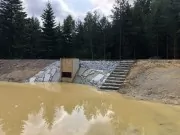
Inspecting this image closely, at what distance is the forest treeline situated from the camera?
3005 cm

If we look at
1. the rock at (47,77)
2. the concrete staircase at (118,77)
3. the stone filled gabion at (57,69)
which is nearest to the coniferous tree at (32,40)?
the stone filled gabion at (57,69)

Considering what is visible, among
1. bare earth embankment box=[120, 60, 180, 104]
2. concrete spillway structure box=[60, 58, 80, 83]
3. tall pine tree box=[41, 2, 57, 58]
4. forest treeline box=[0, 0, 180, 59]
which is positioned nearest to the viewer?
bare earth embankment box=[120, 60, 180, 104]

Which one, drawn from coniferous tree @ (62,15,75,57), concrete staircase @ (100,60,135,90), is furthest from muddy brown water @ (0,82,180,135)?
coniferous tree @ (62,15,75,57)

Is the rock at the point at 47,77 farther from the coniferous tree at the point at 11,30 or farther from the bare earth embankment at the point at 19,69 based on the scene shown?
the coniferous tree at the point at 11,30

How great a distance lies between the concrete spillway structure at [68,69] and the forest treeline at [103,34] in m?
14.9

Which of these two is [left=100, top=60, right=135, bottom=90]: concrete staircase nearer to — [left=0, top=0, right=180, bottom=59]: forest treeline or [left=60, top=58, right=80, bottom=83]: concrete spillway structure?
[left=60, top=58, right=80, bottom=83]: concrete spillway structure

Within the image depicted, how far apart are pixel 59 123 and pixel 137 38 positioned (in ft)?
88.0

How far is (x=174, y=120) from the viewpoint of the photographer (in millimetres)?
7812

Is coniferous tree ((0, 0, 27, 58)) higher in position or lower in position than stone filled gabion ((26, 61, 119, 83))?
higher

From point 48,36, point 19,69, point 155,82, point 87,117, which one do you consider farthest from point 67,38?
point 87,117

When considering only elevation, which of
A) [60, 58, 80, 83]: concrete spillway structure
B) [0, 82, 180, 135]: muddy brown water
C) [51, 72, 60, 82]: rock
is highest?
[60, 58, 80, 83]: concrete spillway structure

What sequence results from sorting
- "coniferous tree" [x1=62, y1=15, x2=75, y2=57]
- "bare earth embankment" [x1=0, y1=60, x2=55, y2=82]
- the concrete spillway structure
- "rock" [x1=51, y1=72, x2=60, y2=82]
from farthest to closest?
"coniferous tree" [x1=62, y1=15, x2=75, y2=57] < "bare earth embankment" [x1=0, y1=60, x2=55, y2=82] < "rock" [x1=51, y1=72, x2=60, y2=82] < the concrete spillway structure

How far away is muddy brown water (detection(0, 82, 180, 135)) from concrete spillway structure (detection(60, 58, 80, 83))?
20.7ft

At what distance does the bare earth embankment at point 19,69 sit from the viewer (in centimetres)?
1922
